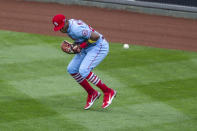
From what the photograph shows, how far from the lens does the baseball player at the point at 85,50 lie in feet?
33.0

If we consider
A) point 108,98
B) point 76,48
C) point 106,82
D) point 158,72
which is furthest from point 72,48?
point 158,72

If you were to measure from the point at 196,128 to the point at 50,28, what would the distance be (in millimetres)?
7849

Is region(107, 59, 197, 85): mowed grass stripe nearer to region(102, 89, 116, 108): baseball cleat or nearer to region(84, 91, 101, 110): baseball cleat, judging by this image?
region(102, 89, 116, 108): baseball cleat

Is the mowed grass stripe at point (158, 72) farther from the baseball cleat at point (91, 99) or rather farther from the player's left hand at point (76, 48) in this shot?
the player's left hand at point (76, 48)

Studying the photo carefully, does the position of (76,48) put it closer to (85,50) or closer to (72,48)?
(72,48)

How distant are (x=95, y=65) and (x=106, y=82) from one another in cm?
169

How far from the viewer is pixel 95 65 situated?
10.4 meters

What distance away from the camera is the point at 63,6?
749 inches

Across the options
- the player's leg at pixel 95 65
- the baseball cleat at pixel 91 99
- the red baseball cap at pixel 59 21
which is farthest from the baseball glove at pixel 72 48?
the baseball cleat at pixel 91 99

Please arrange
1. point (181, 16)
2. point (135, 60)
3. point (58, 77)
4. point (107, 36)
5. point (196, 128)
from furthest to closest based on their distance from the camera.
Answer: point (181, 16), point (107, 36), point (135, 60), point (58, 77), point (196, 128)

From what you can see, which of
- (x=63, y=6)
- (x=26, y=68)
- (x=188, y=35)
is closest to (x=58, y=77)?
(x=26, y=68)

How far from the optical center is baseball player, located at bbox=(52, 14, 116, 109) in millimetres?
10055

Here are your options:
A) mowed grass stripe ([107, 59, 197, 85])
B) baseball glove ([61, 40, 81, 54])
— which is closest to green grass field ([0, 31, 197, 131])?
mowed grass stripe ([107, 59, 197, 85])

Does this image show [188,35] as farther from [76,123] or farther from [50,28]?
[76,123]
